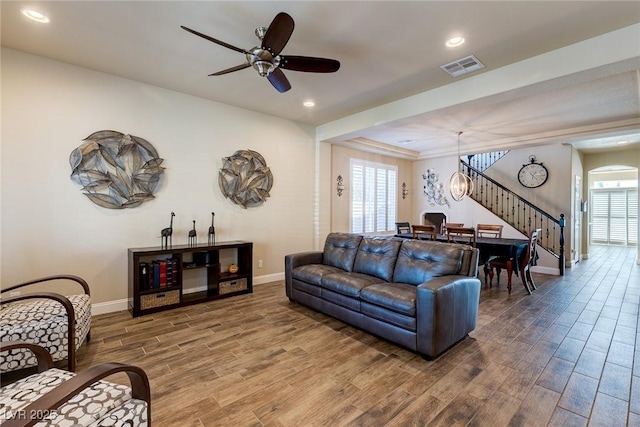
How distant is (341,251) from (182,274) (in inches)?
90.5

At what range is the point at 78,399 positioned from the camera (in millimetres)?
1334

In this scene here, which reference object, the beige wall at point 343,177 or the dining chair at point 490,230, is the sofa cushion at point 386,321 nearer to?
the beige wall at point 343,177

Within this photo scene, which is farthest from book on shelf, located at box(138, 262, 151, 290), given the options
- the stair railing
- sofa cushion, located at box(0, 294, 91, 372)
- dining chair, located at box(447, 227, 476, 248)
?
the stair railing

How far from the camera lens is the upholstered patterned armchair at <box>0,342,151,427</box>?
110 cm

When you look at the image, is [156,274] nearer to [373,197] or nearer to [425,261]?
[425,261]

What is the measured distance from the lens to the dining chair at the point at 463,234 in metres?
4.61

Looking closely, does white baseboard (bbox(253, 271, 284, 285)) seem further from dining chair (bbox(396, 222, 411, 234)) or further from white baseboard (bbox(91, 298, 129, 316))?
dining chair (bbox(396, 222, 411, 234))

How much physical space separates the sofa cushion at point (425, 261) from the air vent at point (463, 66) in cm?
209

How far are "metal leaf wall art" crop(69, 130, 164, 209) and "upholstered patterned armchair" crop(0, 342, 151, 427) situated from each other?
2675 millimetres

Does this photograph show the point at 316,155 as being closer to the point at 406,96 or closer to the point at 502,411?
the point at 406,96

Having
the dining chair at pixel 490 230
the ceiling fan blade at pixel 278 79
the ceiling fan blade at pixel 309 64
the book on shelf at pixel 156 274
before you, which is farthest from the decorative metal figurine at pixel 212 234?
the dining chair at pixel 490 230

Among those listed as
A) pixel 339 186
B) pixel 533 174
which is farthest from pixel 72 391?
pixel 533 174

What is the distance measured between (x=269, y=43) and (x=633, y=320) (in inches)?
203

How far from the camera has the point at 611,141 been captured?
6746 millimetres
